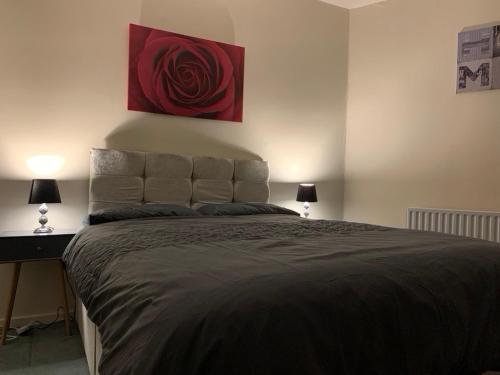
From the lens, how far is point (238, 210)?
296 cm

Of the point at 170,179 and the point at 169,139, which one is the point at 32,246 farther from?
the point at 169,139

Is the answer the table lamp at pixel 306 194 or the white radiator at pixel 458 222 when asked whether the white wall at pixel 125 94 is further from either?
the white radiator at pixel 458 222

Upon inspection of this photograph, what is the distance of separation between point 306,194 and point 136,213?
5.64ft

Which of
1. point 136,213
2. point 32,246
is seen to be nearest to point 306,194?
point 136,213

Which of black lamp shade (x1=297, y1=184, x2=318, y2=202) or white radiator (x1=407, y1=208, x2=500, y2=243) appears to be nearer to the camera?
white radiator (x1=407, y1=208, x2=500, y2=243)

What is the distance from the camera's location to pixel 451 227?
11.0ft

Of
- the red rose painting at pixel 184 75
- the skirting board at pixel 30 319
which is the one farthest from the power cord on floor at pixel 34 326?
the red rose painting at pixel 184 75

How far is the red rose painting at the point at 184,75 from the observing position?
122 inches

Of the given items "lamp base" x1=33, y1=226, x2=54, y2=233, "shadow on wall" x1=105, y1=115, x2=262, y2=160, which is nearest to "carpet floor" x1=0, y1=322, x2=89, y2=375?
"lamp base" x1=33, y1=226, x2=54, y2=233

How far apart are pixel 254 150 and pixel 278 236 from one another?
76.7 inches

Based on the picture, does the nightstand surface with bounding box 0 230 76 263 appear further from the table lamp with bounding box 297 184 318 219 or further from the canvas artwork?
the canvas artwork

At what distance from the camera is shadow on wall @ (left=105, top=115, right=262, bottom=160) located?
3.07 m

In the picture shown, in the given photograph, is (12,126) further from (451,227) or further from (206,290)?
(451,227)

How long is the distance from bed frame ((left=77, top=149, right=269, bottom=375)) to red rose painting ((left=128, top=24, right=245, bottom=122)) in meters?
0.44
